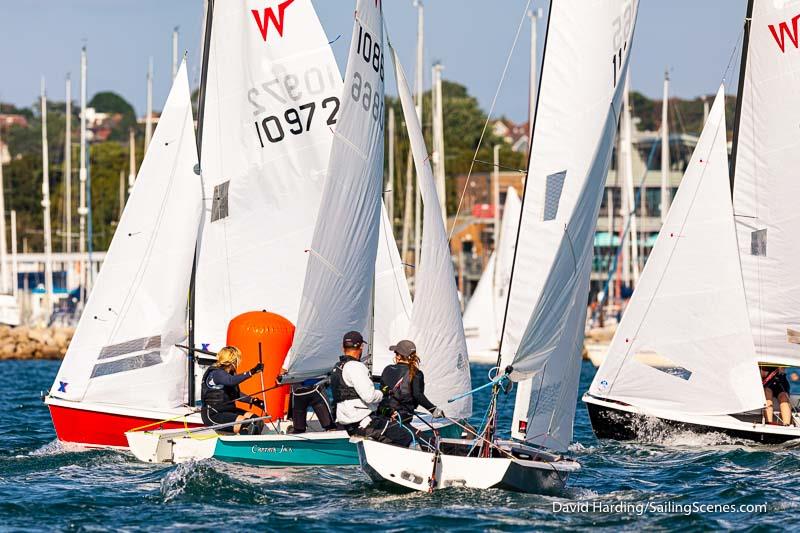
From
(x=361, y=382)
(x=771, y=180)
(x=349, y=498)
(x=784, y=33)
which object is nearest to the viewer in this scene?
(x=349, y=498)

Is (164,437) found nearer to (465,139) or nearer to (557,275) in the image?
(557,275)

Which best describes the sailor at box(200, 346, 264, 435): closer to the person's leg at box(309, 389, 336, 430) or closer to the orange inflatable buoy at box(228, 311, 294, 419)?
the person's leg at box(309, 389, 336, 430)

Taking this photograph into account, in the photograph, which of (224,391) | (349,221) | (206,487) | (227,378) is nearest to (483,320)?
(349,221)

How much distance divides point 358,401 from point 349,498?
3.36 ft

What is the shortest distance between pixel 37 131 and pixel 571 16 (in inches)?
3549

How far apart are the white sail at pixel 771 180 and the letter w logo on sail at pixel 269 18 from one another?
5733mm

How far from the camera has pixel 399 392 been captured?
11.4 meters

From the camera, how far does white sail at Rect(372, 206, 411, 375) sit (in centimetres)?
1602

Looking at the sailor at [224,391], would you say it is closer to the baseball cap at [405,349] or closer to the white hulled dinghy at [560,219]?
the baseball cap at [405,349]

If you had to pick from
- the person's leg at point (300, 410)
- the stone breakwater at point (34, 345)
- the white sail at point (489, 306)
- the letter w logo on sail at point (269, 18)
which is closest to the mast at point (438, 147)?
the white sail at point (489, 306)

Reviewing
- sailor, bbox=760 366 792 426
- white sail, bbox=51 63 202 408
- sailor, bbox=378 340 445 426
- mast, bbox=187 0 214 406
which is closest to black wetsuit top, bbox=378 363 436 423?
sailor, bbox=378 340 445 426

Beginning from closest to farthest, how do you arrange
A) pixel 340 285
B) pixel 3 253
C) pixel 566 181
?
pixel 566 181, pixel 340 285, pixel 3 253

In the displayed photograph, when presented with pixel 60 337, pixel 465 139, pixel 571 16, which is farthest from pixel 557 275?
pixel 465 139

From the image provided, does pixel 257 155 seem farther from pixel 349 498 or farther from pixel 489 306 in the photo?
pixel 489 306
